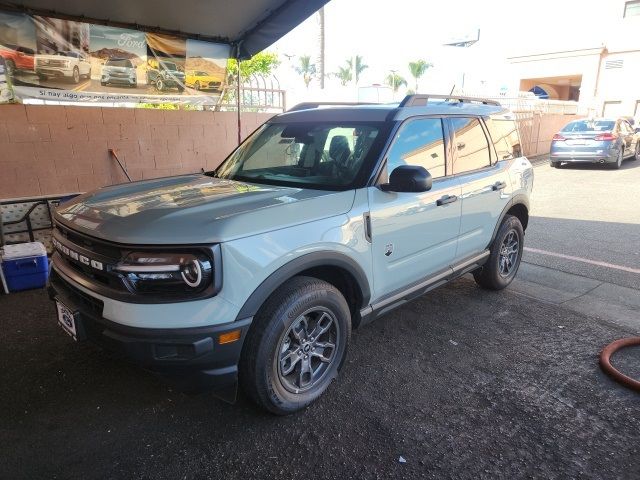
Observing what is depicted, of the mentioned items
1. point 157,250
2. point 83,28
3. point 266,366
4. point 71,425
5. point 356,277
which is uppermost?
point 83,28

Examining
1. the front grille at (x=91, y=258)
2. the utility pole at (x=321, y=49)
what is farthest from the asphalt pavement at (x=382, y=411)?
the utility pole at (x=321, y=49)

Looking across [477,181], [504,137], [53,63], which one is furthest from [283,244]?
[53,63]

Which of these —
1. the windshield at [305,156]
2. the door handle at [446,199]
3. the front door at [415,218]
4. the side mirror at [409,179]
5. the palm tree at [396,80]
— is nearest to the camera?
the side mirror at [409,179]

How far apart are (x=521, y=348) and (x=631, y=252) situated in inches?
145

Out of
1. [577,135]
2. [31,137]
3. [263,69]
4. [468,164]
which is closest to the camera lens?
[468,164]

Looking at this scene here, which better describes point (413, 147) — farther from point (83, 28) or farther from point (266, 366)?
point (83, 28)

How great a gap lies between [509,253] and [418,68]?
56.9 metres

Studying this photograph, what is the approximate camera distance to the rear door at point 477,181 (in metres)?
3.78

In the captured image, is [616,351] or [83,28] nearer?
[616,351]

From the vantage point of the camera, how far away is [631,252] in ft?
19.9

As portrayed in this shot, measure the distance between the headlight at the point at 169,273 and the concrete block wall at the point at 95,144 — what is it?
4.40m

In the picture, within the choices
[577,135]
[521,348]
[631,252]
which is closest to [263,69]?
[577,135]

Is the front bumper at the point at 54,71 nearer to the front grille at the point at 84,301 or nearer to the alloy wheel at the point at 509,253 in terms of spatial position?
the front grille at the point at 84,301

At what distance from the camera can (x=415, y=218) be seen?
3213 millimetres
